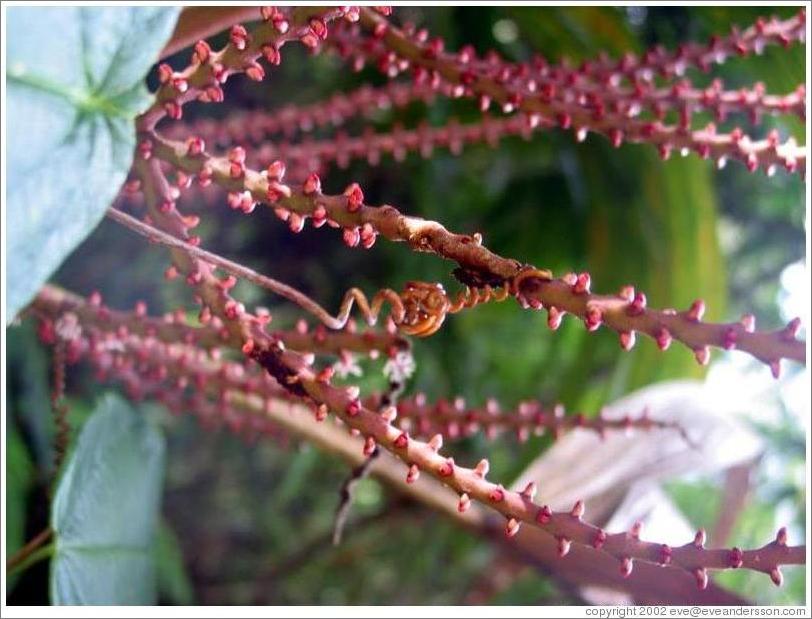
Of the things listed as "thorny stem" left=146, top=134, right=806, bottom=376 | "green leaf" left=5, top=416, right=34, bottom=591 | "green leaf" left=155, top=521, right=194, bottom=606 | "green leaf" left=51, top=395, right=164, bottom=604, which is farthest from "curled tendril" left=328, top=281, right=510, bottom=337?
"green leaf" left=155, top=521, right=194, bottom=606

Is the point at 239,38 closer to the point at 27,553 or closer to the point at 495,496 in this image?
the point at 495,496

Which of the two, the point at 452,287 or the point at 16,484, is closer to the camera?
the point at 452,287

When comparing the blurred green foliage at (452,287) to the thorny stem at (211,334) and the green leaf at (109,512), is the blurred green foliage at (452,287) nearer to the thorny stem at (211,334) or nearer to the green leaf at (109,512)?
the green leaf at (109,512)

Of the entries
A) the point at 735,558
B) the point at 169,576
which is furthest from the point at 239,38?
the point at 169,576

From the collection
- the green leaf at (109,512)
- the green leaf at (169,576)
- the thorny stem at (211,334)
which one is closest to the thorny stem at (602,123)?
the thorny stem at (211,334)

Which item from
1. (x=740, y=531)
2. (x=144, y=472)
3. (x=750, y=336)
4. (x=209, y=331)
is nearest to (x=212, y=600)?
(x=144, y=472)
